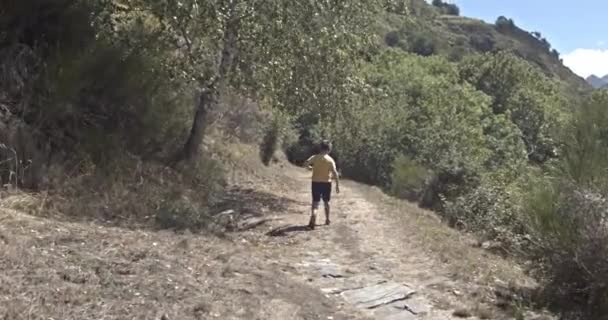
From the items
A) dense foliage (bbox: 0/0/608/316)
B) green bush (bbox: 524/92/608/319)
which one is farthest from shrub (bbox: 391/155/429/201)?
green bush (bbox: 524/92/608/319)

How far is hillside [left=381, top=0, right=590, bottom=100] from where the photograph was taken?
114 meters

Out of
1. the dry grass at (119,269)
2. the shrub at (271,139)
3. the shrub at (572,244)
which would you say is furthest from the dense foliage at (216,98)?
the shrub at (271,139)

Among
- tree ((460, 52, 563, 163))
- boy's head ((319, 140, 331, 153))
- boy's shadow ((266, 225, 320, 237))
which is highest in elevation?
tree ((460, 52, 563, 163))

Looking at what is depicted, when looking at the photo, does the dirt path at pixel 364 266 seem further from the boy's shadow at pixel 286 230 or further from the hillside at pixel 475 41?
the hillside at pixel 475 41

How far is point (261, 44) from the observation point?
547 inches

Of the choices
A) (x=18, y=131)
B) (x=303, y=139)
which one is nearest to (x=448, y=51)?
(x=303, y=139)

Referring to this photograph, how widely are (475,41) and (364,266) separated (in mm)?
146280

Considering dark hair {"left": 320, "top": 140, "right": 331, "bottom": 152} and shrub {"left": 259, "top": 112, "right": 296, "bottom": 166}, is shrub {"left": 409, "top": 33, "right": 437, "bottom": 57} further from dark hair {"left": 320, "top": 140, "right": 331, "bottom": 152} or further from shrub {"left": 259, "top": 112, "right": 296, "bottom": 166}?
dark hair {"left": 320, "top": 140, "right": 331, "bottom": 152}

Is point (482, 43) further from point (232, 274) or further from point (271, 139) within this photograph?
point (232, 274)

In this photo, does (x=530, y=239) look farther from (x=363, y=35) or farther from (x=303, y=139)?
(x=303, y=139)

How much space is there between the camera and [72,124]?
1130cm

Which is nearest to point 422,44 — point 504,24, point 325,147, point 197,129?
point 504,24

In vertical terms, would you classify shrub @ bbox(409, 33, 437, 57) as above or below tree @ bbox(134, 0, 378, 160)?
above

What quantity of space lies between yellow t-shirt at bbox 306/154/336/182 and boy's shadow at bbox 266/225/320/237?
0.89 metres
